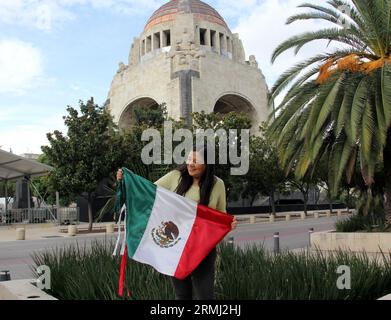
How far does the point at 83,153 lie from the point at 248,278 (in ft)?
67.5

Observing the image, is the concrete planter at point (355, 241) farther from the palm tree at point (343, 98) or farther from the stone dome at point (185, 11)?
the stone dome at point (185, 11)

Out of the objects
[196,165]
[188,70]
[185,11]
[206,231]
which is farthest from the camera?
[185,11]

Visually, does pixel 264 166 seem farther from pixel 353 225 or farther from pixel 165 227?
pixel 165 227

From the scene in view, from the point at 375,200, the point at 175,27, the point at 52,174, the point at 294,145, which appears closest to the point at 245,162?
the point at 52,174

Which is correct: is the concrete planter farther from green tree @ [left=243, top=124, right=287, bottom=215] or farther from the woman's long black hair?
green tree @ [left=243, top=124, right=287, bottom=215]

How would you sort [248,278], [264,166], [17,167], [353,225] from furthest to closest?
[264,166]
[17,167]
[353,225]
[248,278]

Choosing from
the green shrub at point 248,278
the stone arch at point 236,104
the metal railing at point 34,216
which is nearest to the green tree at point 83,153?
the metal railing at point 34,216

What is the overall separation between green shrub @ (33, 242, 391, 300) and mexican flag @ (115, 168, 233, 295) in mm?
443

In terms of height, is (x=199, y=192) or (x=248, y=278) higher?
(x=199, y=192)

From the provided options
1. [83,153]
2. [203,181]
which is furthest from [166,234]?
[83,153]

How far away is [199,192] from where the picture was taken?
169 inches

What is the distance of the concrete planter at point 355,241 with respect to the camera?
11664 millimetres

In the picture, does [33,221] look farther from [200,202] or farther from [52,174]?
[200,202]
